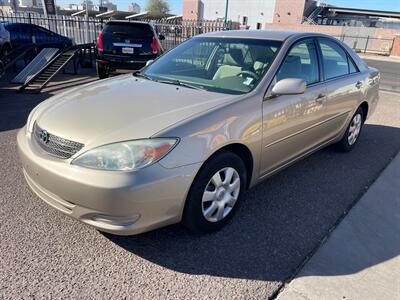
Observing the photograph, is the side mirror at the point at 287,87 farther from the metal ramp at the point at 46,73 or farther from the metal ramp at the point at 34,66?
the metal ramp at the point at 34,66

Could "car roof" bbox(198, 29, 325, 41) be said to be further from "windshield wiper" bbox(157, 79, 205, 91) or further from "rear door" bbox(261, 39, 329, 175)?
"windshield wiper" bbox(157, 79, 205, 91)

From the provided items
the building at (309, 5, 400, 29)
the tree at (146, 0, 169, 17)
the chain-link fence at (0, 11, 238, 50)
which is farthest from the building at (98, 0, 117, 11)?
the chain-link fence at (0, 11, 238, 50)

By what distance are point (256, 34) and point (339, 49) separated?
1.40 metres

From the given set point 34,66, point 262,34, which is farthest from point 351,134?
point 34,66

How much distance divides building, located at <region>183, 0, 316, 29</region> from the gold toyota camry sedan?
179 ft

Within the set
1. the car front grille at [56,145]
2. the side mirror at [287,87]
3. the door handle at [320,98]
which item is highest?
the side mirror at [287,87]

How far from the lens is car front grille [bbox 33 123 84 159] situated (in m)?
2.43

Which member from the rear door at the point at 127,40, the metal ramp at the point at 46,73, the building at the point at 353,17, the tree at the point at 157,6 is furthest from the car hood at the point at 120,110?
the tree at the point at 157,6

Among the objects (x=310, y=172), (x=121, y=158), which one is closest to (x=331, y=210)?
(x=310, y=172)

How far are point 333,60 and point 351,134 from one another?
120cm

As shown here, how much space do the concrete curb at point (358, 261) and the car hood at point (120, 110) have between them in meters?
1.44

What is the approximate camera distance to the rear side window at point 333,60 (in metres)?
4.10

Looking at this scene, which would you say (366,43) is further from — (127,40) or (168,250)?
(168,250)

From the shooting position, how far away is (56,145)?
2525 millimetres
